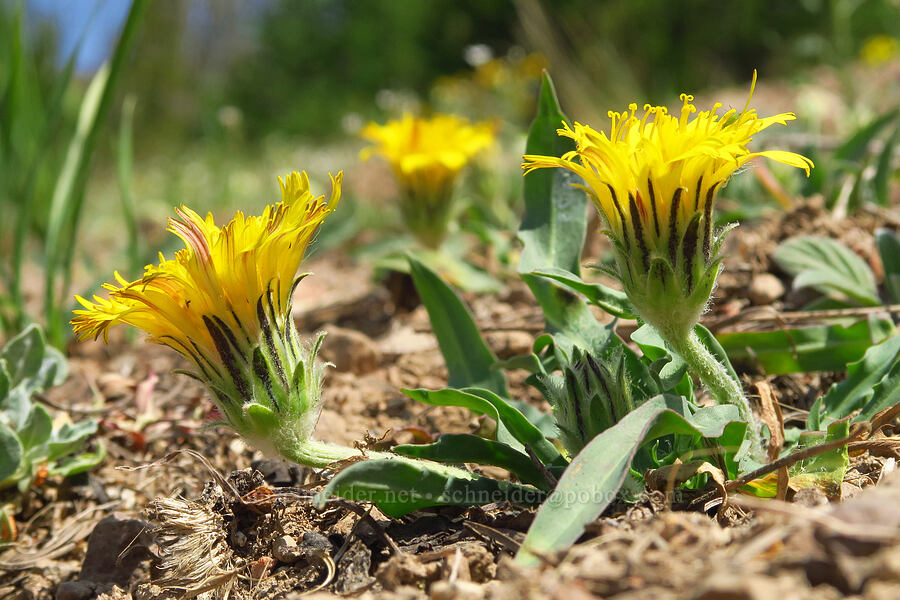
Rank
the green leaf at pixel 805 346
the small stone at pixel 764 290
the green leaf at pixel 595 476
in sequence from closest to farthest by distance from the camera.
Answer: the green leaf at pixel 595 476
the green leaf at pixel 805 346
the small stone at pixel 764 290

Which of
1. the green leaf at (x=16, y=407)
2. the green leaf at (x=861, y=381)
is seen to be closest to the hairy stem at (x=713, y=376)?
Answer: the green leaf at (x=861, y=381)

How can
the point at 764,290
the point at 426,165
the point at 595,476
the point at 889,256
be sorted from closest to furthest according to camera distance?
the point at 595,476
the point at 889,256
the point at 764,290
the point at 426,165

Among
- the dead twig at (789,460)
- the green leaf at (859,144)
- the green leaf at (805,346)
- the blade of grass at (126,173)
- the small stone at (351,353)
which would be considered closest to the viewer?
the dead twig at (789,460)

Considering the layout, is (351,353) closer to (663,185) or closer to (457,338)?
(457,338)

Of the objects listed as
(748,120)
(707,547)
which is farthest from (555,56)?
(707,547)

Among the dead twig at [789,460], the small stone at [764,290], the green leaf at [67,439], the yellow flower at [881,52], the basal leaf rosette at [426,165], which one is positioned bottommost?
the dead twig at [789,460]

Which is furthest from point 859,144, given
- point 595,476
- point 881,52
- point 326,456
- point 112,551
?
point 881,52

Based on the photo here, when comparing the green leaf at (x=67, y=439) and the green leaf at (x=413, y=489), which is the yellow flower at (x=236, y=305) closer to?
the green leaf at (x=413, y=489)
